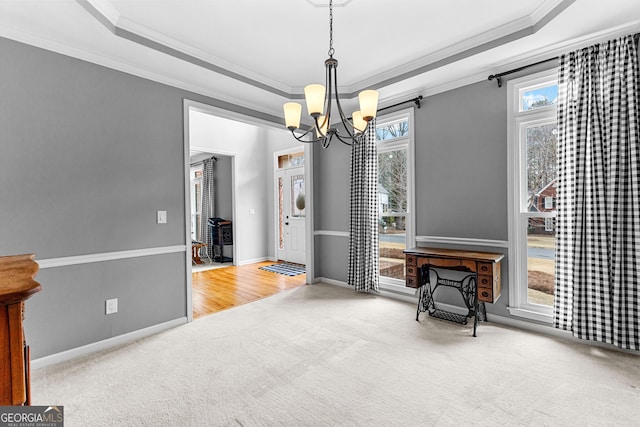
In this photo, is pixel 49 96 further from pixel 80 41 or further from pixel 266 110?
pixel 266 110

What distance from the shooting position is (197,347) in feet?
8.64

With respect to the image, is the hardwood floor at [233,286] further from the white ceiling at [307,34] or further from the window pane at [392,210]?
the white ceiling at [307,34]

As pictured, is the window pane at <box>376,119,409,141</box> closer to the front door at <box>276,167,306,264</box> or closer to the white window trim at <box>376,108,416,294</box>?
the white window trim at <box>376,108,416,294</box>

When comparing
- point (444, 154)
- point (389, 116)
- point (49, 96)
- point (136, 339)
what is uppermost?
point (389, 116)

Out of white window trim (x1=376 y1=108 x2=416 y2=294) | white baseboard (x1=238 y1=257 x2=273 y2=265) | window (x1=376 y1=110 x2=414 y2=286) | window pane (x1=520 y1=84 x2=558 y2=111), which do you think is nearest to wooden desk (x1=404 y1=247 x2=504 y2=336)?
white window trim (x1=376 y1=108 x2=416 y2=294)

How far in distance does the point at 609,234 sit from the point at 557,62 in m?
1.55

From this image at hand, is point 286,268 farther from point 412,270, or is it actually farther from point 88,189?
point 88,189

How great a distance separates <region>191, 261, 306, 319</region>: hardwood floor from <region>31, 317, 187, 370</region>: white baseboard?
1.18ft

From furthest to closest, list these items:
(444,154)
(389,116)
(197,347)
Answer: (389,116) → (444,154) → (197,347)

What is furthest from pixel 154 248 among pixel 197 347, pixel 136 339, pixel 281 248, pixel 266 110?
pixel 281 248

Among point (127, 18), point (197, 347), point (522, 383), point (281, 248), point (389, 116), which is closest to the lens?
Result: point (522, 383)

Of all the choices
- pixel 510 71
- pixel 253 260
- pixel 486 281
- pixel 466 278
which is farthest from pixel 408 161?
pixel 253 260

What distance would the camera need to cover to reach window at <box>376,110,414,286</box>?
3758 millimetres

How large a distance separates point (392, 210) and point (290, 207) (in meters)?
2.99
